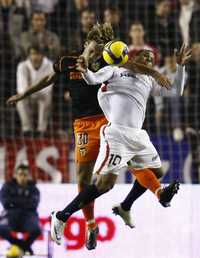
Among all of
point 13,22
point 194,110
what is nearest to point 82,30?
point 13,22

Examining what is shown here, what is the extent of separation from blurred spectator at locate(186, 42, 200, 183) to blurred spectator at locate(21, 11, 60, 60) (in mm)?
1640

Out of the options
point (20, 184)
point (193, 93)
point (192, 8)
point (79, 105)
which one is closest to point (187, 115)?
point (193, 93)

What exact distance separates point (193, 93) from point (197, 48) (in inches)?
21.9

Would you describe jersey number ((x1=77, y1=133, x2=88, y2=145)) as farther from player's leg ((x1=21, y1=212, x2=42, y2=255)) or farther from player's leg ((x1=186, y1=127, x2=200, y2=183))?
player's leg ((x1=186, y1=127, x2=200, y2=183))

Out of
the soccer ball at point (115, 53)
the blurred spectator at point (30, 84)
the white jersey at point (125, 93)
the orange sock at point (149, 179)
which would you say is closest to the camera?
the soccer ball at point (115, 53)

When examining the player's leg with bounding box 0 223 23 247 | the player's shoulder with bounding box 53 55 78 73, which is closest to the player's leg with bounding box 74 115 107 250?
the player's shoulder with bounding box 53 55 78 73

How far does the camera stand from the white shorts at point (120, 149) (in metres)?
9.13

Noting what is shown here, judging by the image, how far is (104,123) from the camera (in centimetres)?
955

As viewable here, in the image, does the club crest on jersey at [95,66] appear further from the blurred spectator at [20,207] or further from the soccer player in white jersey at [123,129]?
the blurred spectator at [20,207]

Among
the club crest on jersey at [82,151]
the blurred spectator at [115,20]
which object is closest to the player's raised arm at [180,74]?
the club crest on jersey at [82,151]

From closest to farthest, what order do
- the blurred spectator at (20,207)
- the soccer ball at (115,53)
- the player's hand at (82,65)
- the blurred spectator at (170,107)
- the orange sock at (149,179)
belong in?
the player's hand at (82,65) < the soccer ball at (115,53) < the orange sock at (149,179) < the blurred spectator at (20,207) < the blurred spectator at (170,107)

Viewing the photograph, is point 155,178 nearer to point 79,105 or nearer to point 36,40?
point 79,105

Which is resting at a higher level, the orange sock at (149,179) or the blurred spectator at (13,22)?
the blurred spectator at (13,22)

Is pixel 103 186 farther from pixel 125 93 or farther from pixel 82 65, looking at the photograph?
pixel 82 65
